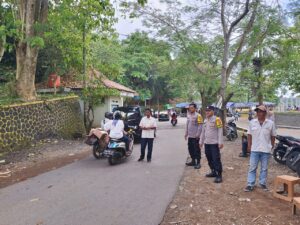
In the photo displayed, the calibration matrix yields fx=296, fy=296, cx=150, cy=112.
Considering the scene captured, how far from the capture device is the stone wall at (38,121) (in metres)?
10.7

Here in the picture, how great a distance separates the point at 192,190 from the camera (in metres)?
6.04

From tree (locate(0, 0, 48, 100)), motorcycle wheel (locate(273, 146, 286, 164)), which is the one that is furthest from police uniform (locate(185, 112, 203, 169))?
tree (locate(0, 0, 48, 100))

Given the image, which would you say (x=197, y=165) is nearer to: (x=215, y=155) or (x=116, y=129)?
(x=215, y=155)

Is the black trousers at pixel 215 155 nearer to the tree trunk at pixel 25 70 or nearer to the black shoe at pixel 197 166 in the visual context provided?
the black shoe at pixel 197 166

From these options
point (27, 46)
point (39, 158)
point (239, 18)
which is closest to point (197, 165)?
point (39, 158)

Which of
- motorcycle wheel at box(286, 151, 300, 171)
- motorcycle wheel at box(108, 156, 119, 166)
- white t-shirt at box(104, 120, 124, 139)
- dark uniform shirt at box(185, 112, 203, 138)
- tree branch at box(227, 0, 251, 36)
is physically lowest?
motorcycle wheel at box(108, 156, 119, 166)

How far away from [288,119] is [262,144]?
21413 mm

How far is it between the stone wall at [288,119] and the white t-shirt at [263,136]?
2015cm

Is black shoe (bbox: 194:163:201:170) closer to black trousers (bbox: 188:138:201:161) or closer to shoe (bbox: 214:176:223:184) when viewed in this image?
black trousers (bbox: 188:138:201:161)

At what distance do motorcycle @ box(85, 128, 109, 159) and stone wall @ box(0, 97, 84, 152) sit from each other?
10.3 ft

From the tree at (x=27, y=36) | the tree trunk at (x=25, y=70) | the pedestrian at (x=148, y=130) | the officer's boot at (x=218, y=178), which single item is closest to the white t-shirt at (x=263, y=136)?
the officer's boot at (x=218, y=178)

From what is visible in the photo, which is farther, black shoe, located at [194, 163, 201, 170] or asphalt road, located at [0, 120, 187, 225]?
black shoe, located at [194, 163, 201, 170]

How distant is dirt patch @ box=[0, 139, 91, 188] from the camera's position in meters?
7.98

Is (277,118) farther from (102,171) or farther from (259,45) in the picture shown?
(102,171)
